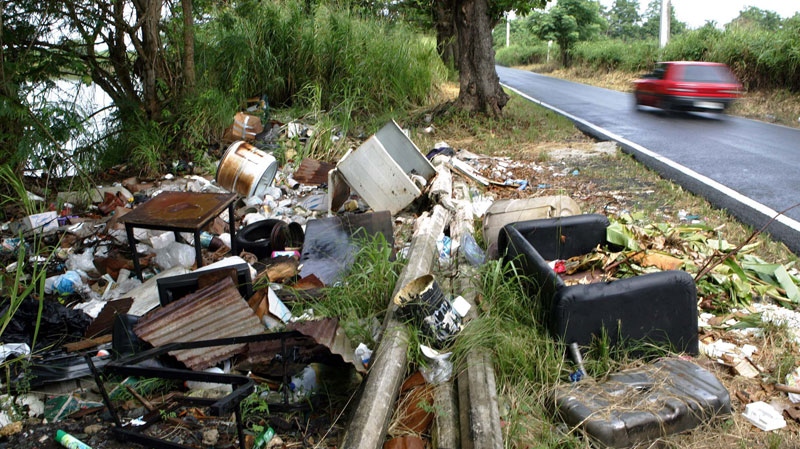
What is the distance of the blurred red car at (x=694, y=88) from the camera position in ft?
39.5

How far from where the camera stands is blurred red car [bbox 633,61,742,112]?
39.5 feet

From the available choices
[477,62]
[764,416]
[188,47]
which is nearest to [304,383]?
[764,416]

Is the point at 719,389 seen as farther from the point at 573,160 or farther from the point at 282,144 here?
the point at 282,144

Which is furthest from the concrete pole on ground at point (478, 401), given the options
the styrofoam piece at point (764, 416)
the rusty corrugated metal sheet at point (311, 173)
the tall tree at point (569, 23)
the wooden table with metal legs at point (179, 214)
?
the tall tree at point (569, 23)

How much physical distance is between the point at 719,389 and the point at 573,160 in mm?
5843

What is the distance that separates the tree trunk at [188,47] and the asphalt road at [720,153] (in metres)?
6.42

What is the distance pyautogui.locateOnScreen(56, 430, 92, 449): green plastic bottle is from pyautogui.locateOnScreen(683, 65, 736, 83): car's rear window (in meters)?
13.1

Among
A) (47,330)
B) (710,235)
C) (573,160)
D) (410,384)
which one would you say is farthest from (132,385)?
(573,160)

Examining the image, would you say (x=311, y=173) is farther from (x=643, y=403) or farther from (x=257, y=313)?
(x=643, y=403)

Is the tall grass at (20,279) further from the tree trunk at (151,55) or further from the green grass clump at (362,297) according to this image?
the tree trunk at (151,55)

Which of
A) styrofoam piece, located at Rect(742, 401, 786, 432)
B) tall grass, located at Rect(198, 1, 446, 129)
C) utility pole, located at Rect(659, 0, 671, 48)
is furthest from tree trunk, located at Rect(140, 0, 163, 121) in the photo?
Answer: utility pole, located at Rect(659, 0, 671, 48)

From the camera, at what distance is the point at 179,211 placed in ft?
13.8

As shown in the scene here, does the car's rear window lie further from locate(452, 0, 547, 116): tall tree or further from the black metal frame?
the black metal frame

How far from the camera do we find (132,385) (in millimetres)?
2969
